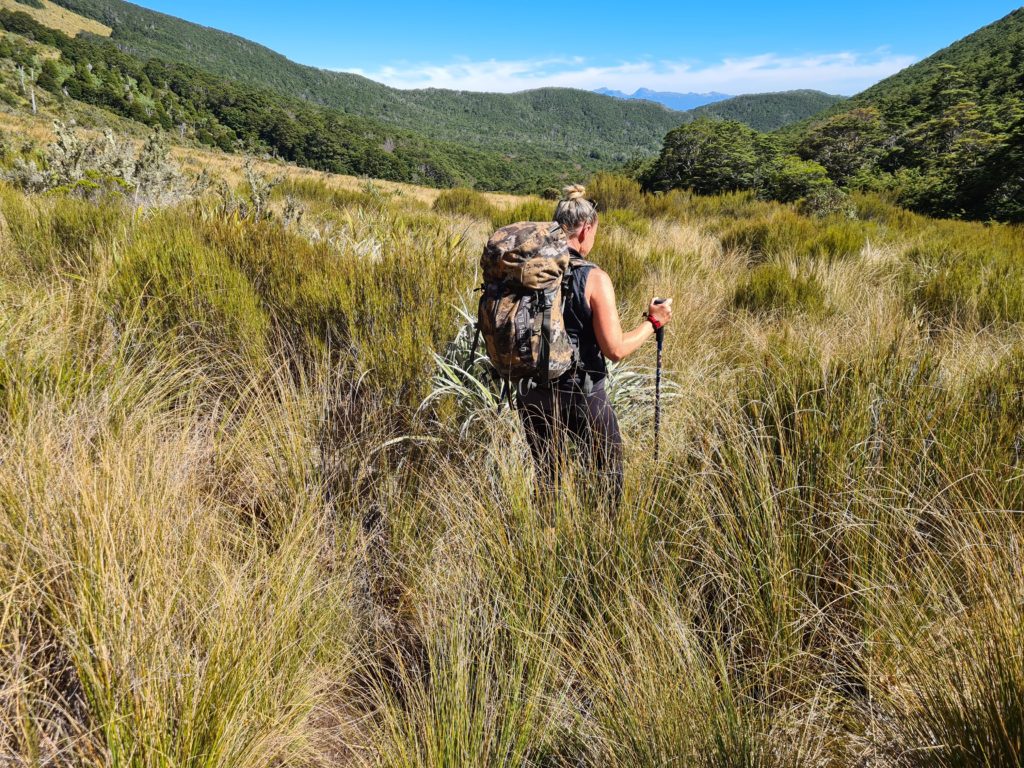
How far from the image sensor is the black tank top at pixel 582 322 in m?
2.07

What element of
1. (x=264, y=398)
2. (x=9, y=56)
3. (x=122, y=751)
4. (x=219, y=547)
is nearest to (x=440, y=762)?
(x=122, y=751)

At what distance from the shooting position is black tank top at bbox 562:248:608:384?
2.07 m

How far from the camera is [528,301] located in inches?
76.4

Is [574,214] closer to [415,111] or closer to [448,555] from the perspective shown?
[448,555]

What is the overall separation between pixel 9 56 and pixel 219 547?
77.4 m

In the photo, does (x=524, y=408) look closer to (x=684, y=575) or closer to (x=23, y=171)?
(x=684, y=575)

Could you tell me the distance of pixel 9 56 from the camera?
52.4m

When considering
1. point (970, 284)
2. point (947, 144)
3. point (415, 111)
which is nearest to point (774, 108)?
point (415, 111)

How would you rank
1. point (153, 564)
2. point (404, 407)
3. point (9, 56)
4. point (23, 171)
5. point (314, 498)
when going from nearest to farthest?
point (153, 564) < point (314, 498) < point (404, 407) < point (23, 171) < point (9, 56)

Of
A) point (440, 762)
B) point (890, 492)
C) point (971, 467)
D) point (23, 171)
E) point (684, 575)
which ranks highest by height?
point (23, 171)

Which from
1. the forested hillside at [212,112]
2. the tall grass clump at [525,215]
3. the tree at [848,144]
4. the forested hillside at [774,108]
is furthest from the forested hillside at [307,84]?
the tall grass clump at [525,215]

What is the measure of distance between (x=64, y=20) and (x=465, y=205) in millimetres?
172231

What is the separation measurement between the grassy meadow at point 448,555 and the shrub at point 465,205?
7.89m

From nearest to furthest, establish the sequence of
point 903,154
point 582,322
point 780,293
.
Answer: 1. point 582,322
2. point 780,293
3. point 903,154
